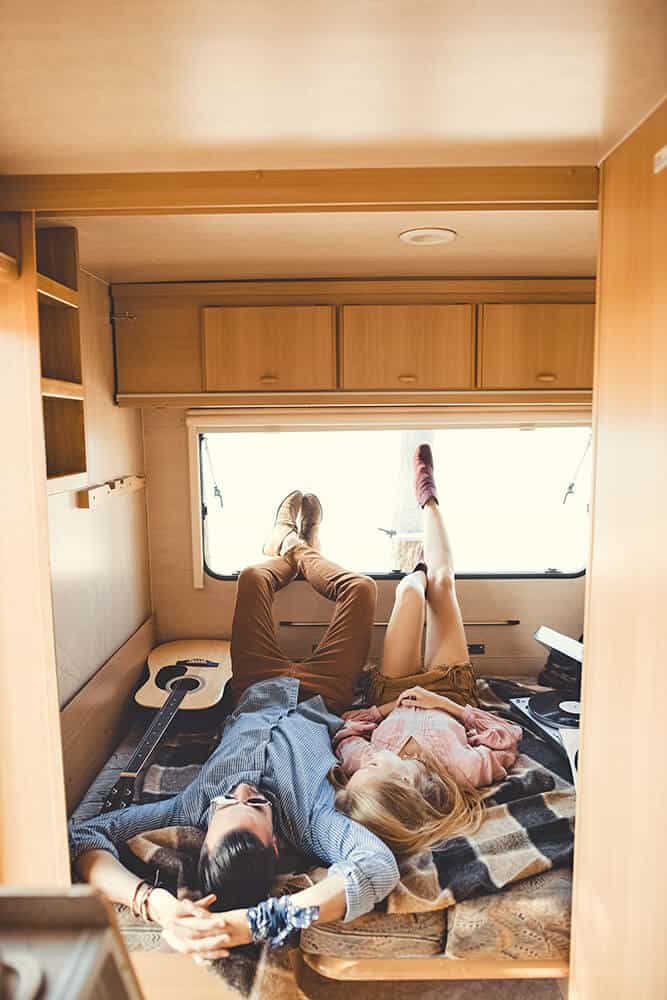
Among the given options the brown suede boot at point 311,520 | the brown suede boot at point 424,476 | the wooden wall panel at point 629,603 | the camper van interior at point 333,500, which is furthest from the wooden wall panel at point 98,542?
the wooden wall panel at point 629,603

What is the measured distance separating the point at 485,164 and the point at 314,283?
1.22 m

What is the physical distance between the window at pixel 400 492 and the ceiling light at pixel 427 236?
1135 mm

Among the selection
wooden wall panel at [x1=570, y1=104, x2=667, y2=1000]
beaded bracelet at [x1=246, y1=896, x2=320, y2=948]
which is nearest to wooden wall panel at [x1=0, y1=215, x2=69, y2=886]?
beaded bracelet at [x1=246, y1=896, x2=320, y2=948]

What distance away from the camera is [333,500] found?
320 cm

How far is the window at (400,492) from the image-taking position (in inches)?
124

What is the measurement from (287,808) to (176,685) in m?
1.01

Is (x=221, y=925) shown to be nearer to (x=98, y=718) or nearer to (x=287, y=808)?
(x=287, y=808)

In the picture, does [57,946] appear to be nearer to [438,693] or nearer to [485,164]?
[485,164]

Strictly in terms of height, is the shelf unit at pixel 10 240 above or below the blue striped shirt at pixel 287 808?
above

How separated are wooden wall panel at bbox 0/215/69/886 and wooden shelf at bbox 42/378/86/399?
164 mm

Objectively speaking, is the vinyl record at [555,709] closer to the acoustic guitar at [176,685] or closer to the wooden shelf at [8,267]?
the acoustic guitar at [176,685]

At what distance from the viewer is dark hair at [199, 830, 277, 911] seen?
1646mm

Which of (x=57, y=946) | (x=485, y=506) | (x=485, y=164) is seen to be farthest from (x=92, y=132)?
(x=485, y=506)

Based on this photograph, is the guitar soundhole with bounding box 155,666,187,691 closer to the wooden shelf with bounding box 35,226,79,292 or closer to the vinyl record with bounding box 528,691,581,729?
the vinyl record with bounding box 528,691,581,729
